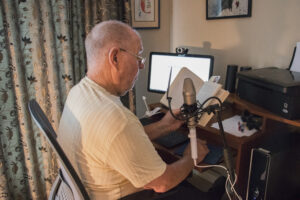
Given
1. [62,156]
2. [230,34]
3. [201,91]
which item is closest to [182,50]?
[230,34]

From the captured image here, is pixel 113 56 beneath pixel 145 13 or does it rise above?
beneath

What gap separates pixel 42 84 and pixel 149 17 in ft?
3.55

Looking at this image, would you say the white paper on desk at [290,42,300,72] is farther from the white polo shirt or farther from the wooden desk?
the white polo shirt

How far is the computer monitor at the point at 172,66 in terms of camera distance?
5.61 ft

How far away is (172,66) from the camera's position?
1.86 m

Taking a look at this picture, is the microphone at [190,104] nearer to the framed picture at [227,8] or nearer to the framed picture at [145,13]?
the framed picture at [227,8]

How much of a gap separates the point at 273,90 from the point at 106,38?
747 mm

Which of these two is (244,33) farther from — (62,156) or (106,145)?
(62,156)

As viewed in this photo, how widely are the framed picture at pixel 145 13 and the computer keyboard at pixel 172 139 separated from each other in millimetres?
1136

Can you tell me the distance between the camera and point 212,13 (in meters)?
1.86

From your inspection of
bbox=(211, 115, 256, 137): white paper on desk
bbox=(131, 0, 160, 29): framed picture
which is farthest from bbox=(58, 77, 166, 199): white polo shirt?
bbox=(131, 0, 160, 29): framed picture

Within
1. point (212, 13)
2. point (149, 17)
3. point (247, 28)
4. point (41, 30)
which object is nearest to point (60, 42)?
point (41, 30)

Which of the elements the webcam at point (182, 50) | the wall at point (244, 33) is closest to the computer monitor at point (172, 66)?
the webcam at point (182, 50)

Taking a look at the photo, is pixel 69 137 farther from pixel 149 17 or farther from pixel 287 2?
pixel 149 17
